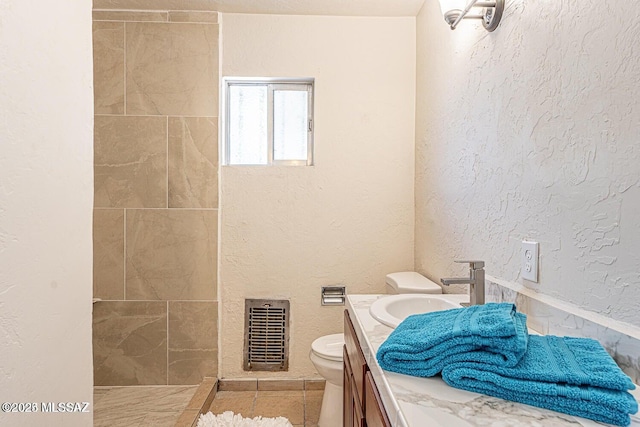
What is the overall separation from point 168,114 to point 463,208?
178 cm

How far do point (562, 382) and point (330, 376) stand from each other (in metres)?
1.43

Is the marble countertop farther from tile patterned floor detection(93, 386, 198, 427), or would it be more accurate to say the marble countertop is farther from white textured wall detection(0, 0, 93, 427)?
tile patterned floor detection(93, 386, 198, 427)

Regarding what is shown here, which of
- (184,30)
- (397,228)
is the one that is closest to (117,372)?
(397,228)

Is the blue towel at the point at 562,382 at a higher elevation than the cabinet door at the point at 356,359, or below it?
higher

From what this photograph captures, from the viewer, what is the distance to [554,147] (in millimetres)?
1099

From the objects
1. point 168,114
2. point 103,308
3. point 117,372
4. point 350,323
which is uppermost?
point 168,114

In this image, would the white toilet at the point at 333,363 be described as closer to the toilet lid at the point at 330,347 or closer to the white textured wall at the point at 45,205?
the toilet lid at the point at 330,347

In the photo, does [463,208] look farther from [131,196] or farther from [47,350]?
[131,196]

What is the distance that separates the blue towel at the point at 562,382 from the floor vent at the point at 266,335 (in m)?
1.89

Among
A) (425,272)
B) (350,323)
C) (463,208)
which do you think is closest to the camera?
(350,323)

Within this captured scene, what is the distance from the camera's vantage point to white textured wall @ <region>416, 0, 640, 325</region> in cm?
86

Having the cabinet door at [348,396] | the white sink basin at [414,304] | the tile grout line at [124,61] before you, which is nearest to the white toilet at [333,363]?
the cabinet door at [348,396]

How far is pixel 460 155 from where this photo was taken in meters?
1.78

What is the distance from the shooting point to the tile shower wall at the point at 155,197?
252 centimetres
